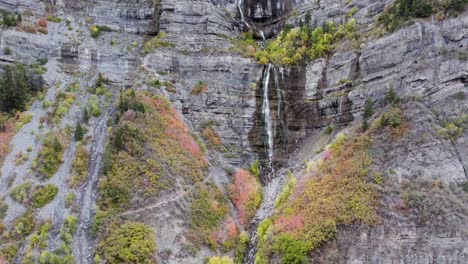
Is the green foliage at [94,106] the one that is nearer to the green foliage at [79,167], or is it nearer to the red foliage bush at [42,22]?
the green foliage at [79,167]

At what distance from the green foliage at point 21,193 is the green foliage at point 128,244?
741 cm

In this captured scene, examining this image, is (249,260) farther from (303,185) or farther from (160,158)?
(160,158)

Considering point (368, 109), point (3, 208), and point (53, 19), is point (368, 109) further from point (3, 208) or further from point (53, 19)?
point (53, 19)

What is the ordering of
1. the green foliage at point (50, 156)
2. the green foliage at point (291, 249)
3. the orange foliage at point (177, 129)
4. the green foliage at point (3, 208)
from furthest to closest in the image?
the orange foliage at point (177, 129)
the green foliage at point (50, 156)
the green foliage at point (3, 208)
the green foliage at point (291, 249)

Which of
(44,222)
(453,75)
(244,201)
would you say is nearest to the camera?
(44,222)

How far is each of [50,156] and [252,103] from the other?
2129cm

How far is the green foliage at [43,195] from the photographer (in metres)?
31.5

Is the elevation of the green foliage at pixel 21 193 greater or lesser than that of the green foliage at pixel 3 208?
greater

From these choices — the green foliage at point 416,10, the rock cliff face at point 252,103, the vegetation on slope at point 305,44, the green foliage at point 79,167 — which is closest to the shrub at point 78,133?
the rock cliff face at point 252,103

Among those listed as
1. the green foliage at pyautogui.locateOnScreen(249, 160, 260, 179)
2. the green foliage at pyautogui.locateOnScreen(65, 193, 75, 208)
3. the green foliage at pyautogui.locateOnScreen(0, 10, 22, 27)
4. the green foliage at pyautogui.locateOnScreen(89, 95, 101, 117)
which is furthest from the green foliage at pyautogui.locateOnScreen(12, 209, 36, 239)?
the green foliage at pyautogui.locateOnScreen(0, 10, 22, 27)

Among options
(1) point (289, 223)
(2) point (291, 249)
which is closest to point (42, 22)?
(1) point (289, 223)

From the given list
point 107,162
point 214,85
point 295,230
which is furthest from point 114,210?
point 214,85

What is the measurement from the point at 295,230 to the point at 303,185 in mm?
5436

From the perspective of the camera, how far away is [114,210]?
31.7 metres
